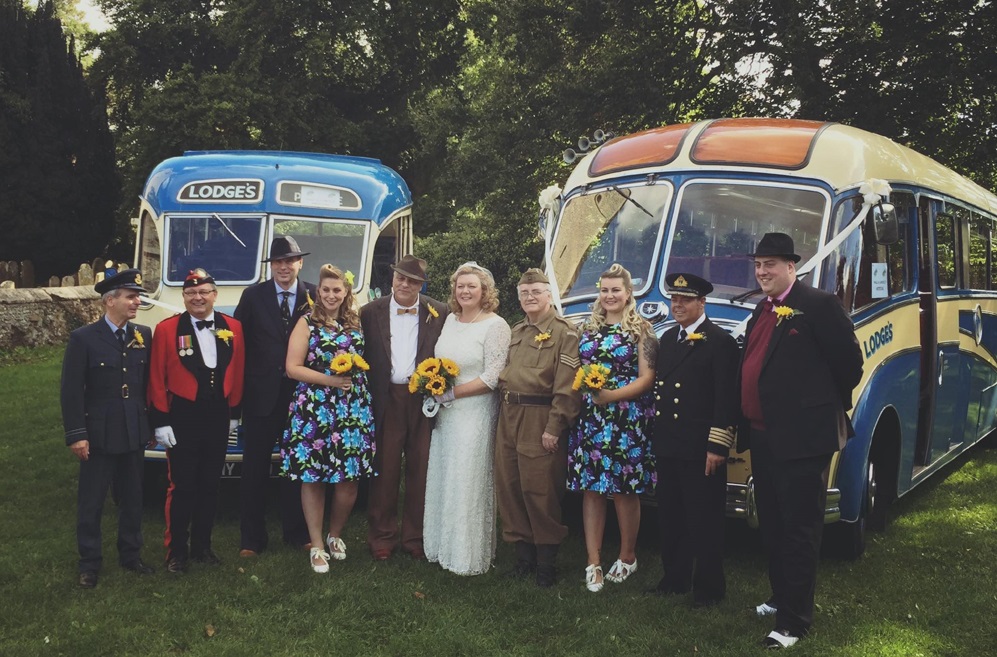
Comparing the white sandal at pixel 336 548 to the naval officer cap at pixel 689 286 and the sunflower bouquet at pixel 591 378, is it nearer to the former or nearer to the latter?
the sunflower bouquet at pixel 591 378

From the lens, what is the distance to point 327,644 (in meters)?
5.15

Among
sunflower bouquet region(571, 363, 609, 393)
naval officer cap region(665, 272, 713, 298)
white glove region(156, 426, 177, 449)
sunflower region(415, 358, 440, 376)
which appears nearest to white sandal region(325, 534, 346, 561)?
white glove region(156, 426, 177, 449)

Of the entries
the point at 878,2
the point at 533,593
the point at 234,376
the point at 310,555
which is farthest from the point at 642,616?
the point at 878,2

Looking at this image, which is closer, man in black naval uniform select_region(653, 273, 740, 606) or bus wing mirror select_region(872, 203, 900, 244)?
man in black naval uniform select_region(653, 273, 740, 606)

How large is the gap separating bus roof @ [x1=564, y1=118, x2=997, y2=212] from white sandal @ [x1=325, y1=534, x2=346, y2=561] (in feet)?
11.1

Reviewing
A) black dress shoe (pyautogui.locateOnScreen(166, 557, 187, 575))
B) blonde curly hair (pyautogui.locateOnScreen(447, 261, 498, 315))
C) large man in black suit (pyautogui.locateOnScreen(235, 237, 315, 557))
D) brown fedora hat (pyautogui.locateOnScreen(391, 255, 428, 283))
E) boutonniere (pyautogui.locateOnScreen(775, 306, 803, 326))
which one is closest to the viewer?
boutonniere (pyautogui.locateOnScreen(775, 306, 803, 326))

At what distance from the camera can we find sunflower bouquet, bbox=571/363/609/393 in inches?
226

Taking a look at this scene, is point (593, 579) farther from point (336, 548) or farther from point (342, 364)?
point (342, 364)

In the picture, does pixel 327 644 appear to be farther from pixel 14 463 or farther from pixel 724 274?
pixel 14 463

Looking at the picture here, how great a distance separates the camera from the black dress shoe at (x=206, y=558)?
646 cm

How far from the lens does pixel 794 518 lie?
5.04m

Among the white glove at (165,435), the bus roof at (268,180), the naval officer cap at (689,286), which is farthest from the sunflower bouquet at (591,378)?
the bus roof at (268,180)

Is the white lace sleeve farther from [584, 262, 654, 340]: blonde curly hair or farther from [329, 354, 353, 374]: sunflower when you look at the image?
[329, 354, 353, 374]: sunflower

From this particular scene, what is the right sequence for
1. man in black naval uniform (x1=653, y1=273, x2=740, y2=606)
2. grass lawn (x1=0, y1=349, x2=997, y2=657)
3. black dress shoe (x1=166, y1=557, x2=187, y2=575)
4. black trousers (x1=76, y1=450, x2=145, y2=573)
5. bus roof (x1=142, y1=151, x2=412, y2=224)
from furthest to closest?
bus roof (x1=142, y1=151, x2=412, y2=224) → black dress shoe (x1=166, y1=557, x2=187, y2=575) → black trousers (x1=76, y1=450, x2=145, y2=573) → man in black naval uniform (x1=653, y1=273, x2=740, y2=606) → grass lawn (x1=0, y1=349, x2=997, y2=657)
